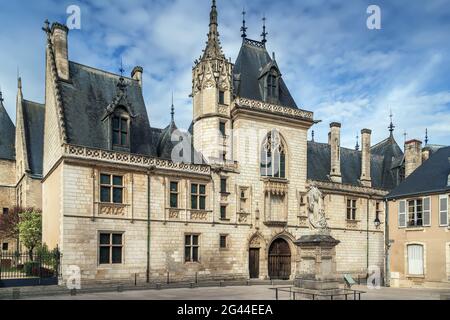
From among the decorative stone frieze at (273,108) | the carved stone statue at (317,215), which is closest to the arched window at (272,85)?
the decorative stone frieze at (273,108)

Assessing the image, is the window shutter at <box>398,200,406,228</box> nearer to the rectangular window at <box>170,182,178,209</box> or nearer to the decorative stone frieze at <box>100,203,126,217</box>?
the rectangular window at <box>170,182,178,209</box>

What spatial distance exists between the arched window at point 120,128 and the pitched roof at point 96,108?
418 mm

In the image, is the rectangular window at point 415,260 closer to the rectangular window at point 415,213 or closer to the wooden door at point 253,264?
the rectangular window at point 415,213

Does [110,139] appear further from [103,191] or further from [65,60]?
[65,60]

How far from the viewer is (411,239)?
88.9 ft

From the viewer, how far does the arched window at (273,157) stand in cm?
2875

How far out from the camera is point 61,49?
2453 centimetres

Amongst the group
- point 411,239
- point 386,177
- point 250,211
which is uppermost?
point 386,177

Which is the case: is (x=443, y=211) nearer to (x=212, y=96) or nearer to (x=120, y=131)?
A: (x=212, y=96)

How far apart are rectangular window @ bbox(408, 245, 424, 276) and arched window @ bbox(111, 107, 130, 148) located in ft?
63.5

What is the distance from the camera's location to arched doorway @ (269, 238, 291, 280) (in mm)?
28266

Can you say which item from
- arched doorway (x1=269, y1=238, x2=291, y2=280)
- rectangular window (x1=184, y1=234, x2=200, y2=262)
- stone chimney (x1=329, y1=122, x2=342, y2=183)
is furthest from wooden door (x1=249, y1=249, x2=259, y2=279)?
stone chimney (x1=329, y1=122, x2=342, y2=183)

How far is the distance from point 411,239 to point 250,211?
1069 cm
